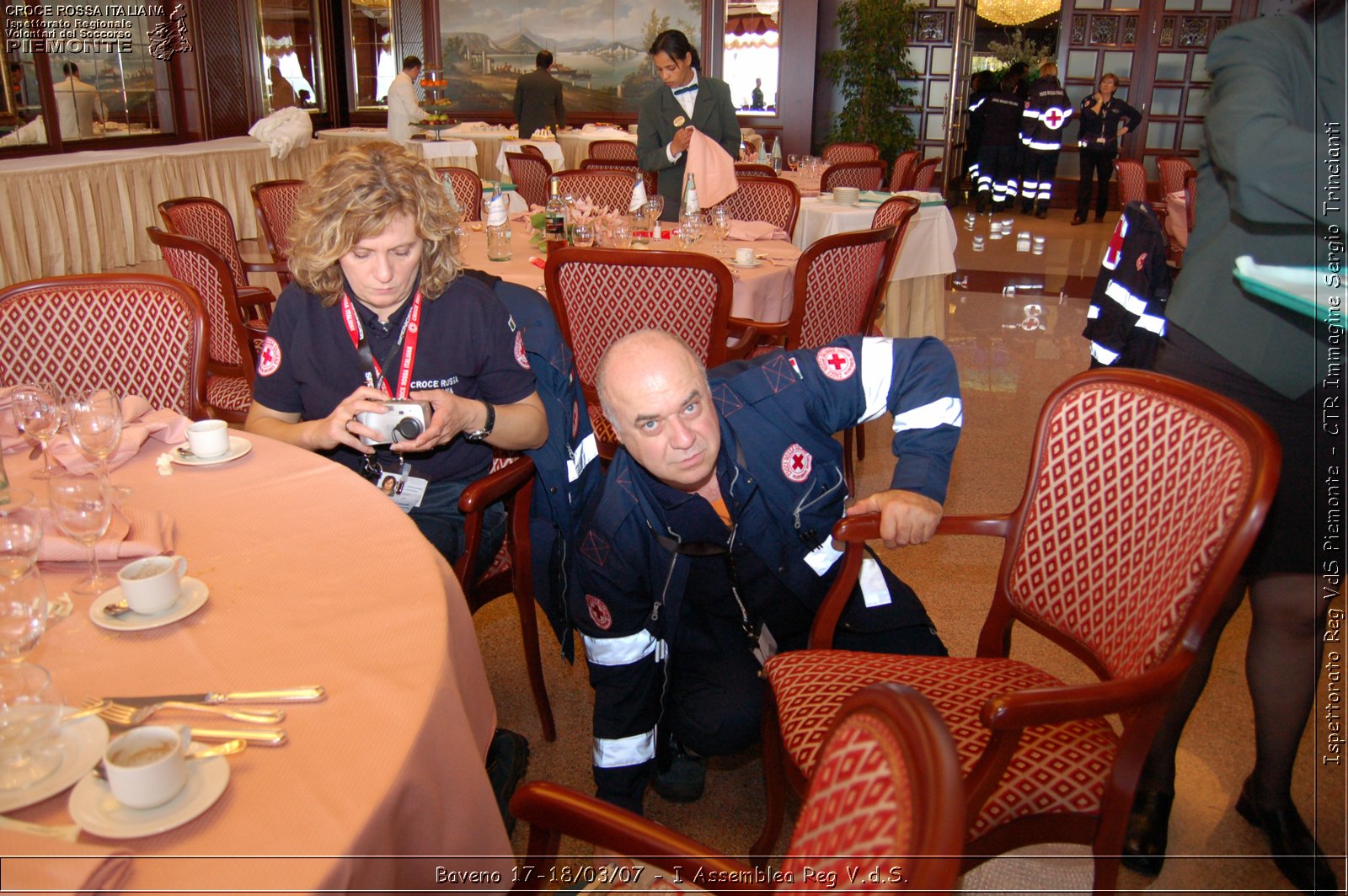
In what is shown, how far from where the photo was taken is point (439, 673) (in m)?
A: 1.07

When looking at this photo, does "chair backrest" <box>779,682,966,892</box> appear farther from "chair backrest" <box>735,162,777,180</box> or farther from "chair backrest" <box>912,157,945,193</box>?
"chair backrest" <box>912,157,945,193</box>

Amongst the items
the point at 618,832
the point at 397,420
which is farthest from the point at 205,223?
the point at 618,832

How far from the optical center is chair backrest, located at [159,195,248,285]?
370cm

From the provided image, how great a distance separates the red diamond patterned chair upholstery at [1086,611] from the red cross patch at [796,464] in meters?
0.17

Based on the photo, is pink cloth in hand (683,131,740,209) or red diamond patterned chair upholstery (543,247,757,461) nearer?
red diamond patterned chair upholstery (543,247,757,461)

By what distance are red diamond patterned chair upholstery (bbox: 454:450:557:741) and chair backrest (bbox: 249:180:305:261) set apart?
280 centimetres

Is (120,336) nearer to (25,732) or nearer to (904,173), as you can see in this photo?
(25,732)

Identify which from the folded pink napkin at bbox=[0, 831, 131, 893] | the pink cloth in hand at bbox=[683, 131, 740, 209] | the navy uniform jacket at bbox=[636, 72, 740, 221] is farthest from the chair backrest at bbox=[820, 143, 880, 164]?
the folded pink napkin at bbox=[0, 831, 131, 893]

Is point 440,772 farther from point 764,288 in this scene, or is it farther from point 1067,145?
point 1067,145

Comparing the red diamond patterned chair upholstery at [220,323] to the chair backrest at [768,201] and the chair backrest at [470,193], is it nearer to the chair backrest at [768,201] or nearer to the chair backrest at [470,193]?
the chair backrest at [470,193]

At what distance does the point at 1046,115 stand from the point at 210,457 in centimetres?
1211

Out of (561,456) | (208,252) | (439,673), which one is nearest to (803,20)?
(208,252)

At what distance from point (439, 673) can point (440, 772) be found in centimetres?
11

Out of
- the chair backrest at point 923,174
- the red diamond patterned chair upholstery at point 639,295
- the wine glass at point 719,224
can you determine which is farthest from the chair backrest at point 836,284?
the chair backrest at point 923,174
